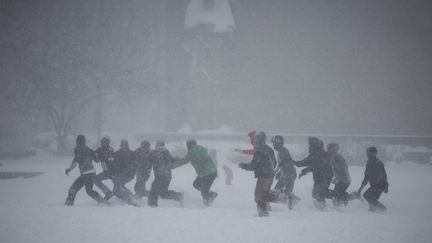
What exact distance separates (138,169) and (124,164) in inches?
14.8

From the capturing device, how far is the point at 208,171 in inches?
315

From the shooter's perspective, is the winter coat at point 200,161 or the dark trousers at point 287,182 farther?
the dark trousers at point 287,182

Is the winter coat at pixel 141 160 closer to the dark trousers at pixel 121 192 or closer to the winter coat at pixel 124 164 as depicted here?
the winter coat at pixel 124 164

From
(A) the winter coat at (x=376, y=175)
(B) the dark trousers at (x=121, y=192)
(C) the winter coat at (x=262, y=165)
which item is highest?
(C) the winter coat at (x=262, y=165)

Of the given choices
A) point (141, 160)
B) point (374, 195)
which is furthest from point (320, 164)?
point (141, 160)

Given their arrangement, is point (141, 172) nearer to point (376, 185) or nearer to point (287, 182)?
point (287, 182)

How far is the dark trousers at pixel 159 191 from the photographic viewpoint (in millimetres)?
7883

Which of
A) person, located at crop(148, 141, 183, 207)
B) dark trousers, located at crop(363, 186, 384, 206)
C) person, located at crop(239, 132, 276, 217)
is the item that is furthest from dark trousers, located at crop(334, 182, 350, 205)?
person, located at crop(148, 141, 183, 207)

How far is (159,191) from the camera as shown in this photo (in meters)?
7.95

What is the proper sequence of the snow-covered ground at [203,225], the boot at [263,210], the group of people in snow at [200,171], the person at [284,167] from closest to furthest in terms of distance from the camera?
the snow-covered ground at [203,225] → the boot at [263,210] → the group of people in snow at [200,171] → the person at [284,167]

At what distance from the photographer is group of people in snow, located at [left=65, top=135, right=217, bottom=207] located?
7.85 meters

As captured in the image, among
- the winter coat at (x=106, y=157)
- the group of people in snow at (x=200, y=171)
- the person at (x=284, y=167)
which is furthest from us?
the winter coat at (x=106, y=157)

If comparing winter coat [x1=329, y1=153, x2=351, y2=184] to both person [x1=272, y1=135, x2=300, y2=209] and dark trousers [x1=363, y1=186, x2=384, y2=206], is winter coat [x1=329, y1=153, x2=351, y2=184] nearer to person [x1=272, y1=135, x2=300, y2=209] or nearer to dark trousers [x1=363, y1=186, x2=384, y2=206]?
dark trousers [x1=363, y1=186, x2=384, y2=206]

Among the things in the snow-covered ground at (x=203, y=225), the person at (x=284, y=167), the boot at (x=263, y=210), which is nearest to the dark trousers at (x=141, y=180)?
the snow-covered ground at (x=203, y=225)
